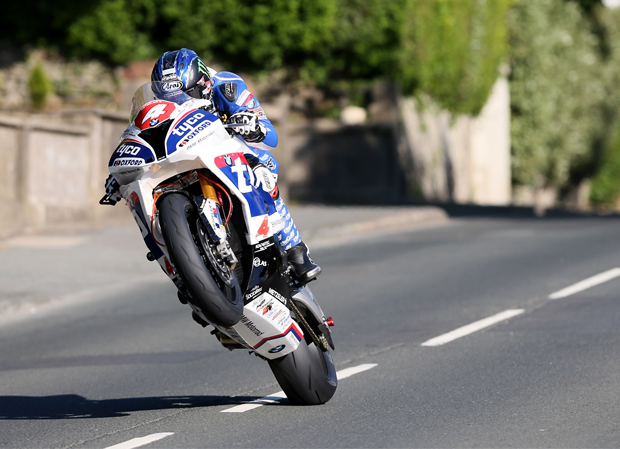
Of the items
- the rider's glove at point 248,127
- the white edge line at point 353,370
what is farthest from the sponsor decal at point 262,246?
the white edge line at point 353,370

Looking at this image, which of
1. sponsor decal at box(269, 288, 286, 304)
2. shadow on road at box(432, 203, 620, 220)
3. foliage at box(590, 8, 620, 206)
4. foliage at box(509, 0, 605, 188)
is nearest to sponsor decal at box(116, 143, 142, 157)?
sponsor decal at box(269, 288, 286, 304)

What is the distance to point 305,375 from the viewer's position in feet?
19.1

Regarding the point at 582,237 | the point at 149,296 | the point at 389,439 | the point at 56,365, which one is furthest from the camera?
the point at 582,237

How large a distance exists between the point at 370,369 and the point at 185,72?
2.58 meters

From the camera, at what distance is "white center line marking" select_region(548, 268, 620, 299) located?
33.0 feet

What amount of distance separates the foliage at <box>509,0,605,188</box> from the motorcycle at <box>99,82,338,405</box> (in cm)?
2908

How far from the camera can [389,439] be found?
16.9ft

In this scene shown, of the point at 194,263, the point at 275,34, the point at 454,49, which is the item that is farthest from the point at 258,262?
the point at 454,49

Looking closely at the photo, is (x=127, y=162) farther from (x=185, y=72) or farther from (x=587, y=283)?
(x=587, y=283)

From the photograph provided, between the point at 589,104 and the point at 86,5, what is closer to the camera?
the point at 86,5

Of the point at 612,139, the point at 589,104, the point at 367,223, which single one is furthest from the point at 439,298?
the point at 612,139

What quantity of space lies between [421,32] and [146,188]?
20989 millimetres

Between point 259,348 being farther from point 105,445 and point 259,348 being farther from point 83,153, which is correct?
point 83,153

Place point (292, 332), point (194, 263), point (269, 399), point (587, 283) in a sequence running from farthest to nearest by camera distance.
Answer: point (587, 283) → point (269, 399) → point (292, 332) → point (194, 263)
